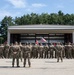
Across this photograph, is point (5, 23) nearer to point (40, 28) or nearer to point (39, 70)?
point (40, 28)

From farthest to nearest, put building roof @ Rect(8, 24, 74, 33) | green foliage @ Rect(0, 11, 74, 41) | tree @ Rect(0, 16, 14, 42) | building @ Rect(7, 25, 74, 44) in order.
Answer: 1. tree @ Rect(0, 16, 14, 42)
2. green foliage @ Rect(0, 11, 74, 41)
3. building @ Rect(7, 25, 74, 44)
4. building roof @ Rect(8, 24, 74, 33)

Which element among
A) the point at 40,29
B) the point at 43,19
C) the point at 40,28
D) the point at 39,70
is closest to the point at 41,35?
the point at 40,29

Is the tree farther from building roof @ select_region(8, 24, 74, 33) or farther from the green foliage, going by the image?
building roof @ select_region(8, 24, 74, 33)

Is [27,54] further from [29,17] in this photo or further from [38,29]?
[29,17]

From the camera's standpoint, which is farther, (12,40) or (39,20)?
(39,20)

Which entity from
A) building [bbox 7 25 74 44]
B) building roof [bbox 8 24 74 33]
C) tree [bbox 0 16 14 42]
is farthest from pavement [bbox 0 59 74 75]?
tree [bbox 0 16 14 42]

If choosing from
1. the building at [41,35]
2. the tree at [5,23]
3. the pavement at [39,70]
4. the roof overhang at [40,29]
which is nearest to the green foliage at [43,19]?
the tree at [5,23]

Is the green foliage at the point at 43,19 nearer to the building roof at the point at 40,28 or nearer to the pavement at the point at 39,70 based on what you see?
the building roof at the point at 40,28

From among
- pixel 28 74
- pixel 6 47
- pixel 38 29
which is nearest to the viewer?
pixel 28 74

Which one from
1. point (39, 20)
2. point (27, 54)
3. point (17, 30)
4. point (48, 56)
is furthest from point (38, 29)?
point (39, 20)

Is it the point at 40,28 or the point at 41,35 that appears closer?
the point at 40,28

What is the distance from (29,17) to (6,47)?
74220mm

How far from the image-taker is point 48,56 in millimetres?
32344

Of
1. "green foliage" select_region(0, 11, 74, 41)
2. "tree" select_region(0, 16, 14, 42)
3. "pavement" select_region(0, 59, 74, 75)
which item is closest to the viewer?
"pavement" select_region(0, 59, 74, 75)
